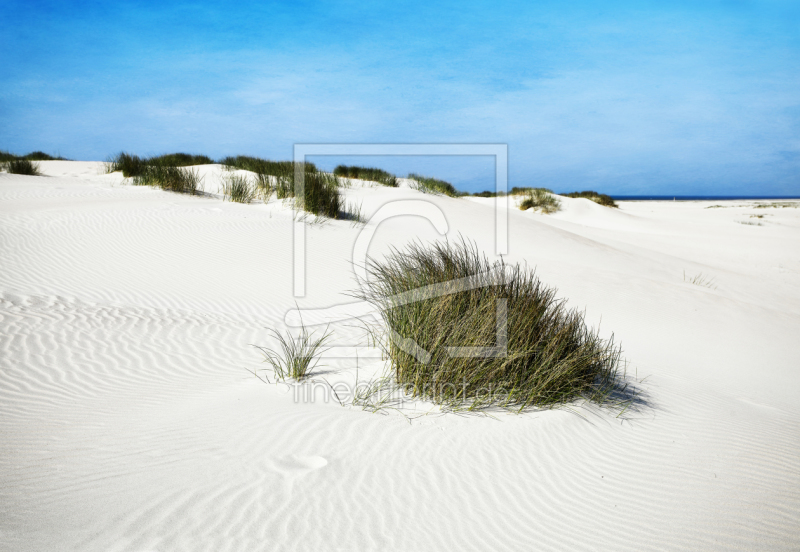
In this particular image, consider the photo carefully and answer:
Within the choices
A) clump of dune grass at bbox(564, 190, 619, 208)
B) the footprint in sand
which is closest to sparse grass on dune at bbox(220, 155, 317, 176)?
the footprint in sand

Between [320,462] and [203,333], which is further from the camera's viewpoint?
[203,333]

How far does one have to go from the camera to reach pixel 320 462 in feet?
8.65

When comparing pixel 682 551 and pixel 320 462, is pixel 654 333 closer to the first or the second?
pixel 682 551

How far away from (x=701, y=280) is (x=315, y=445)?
33.8 feet

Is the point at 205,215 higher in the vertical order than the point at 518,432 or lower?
higher

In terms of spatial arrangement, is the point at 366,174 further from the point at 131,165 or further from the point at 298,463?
the point at 298,463

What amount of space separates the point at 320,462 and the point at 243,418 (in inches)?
29.9

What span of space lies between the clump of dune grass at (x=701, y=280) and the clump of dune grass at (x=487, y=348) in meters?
7.32

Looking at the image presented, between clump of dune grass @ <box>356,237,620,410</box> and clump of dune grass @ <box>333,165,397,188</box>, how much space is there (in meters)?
14.8

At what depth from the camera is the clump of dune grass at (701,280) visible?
9931 millimetres

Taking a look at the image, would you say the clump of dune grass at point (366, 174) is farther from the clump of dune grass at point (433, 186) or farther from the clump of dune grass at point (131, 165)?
the clump of dune grass at point (131, 165)

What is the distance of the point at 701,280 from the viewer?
33.8 feet

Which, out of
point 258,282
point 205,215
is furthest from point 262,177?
point 258,282

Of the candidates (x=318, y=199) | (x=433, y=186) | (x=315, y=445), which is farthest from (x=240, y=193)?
(x=315, y=445)
